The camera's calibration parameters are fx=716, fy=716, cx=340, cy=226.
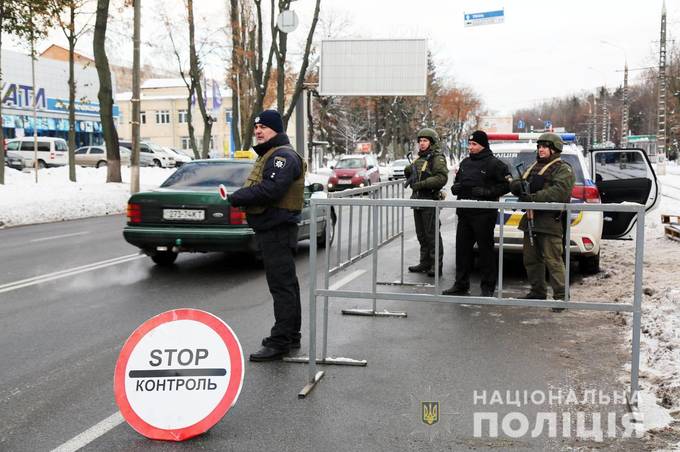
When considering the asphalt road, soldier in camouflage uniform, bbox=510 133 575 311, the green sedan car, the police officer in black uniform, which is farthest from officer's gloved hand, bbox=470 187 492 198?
the police officer in black uniform

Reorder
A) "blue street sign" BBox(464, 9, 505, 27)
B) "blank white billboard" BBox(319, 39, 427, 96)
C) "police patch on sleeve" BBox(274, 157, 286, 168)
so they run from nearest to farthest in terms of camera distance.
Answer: "police patch on sleeve" BBox(274, 157, 286, 168) → "blue street sign" BBox(464, 9, 505, 27) → "blank white billboard" BBox(319, 39, 427, 96)

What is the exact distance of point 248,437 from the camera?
4.05 m

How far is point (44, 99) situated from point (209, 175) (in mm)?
43741

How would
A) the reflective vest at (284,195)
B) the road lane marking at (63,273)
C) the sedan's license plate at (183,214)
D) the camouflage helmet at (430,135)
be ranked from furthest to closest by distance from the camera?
1. the camouflage helmet at (430,135)
2. the sedan's license plate at (183,214)
3. the road lane marking at (63,273)
4. the reflective vest at (284,195)

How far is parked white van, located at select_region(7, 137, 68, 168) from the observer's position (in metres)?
40.9

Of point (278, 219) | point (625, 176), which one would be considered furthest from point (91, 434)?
point (625, 176)

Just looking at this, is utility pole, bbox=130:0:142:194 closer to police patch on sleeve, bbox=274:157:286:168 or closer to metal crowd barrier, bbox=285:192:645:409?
police patch on sleeve, bbox=274:157:286:168

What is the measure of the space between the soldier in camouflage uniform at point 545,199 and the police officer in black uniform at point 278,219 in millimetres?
2626

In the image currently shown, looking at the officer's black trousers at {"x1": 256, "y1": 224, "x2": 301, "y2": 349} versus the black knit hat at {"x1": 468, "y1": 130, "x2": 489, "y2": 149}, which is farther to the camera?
the black knit hat at {"x1": 468, "y1": 130, "x2": 489, "y2": 149}

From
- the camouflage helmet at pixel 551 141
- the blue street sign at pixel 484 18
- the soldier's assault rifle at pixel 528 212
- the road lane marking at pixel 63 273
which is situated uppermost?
the blue street sign at pixel 484 18

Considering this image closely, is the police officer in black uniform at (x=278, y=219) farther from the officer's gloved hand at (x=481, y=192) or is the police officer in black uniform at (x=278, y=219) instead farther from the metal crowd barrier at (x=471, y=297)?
the officer's gloved hand at (x=481, y=192)

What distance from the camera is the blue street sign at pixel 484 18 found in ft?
82.9

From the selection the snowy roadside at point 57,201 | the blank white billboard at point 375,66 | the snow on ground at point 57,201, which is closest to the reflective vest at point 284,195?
the snowy roadside at point 57,201

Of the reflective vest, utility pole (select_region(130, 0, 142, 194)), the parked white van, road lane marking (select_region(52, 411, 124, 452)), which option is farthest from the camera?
the parked white van
